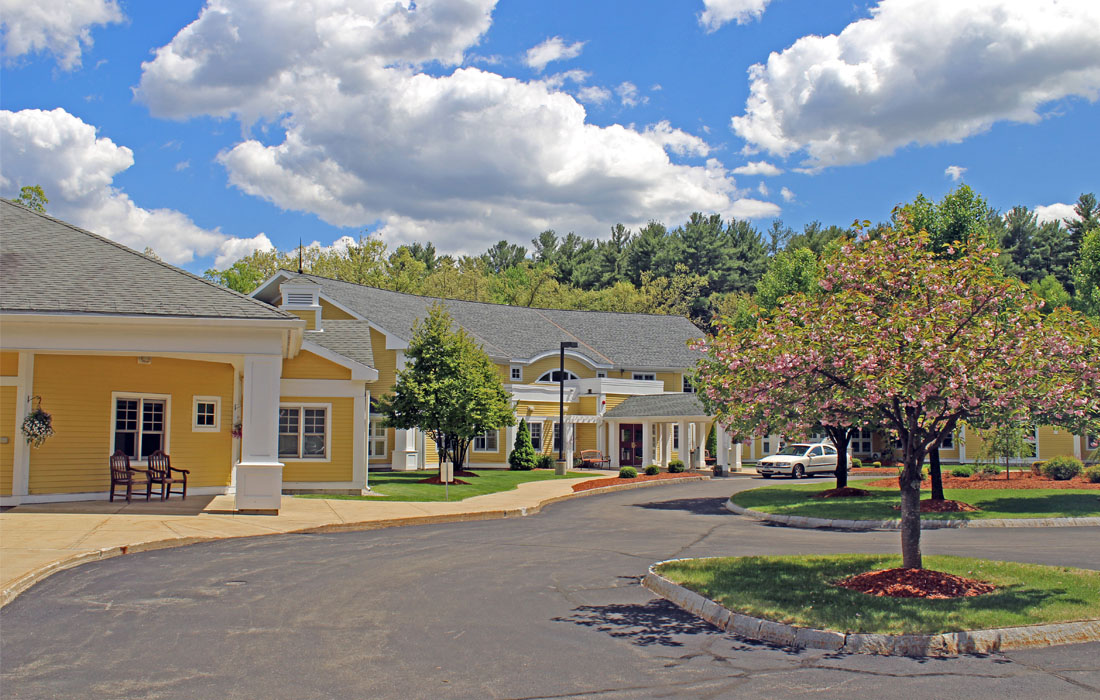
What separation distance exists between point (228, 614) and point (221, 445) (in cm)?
1389

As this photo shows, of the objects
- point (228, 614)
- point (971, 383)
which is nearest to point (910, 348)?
point (971, 383)

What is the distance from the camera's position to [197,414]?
21516 mm

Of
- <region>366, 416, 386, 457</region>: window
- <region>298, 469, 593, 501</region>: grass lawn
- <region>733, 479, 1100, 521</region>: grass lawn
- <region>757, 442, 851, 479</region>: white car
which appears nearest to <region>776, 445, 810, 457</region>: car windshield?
<region>757, 442, 851, 479</region>: white car

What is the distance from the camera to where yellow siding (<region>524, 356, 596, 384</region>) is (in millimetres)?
44094

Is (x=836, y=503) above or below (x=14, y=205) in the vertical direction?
below

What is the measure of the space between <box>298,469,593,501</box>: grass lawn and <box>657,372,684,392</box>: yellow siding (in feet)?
40.6

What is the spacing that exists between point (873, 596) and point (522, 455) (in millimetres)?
30073

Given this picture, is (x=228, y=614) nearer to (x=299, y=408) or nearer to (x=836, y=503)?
(x=299, y=408)

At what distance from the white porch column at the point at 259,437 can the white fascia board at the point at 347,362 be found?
219 inches

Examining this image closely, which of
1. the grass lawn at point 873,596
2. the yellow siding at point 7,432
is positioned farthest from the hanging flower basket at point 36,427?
the grass lawn at point 873,596

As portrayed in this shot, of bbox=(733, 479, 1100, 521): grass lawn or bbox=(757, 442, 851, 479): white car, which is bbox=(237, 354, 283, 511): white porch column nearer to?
bbox=(733, 479, 1100, 521): grass lawn

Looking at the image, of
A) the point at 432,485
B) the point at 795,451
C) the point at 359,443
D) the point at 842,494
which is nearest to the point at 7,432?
the point at 359,443

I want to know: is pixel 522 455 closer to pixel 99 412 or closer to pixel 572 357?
pixel 572 357

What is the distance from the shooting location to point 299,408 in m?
23.9
